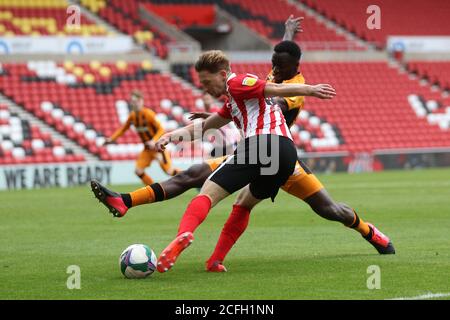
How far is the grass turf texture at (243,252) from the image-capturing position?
Result: 26.6 feet

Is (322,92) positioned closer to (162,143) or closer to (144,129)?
(162,143)

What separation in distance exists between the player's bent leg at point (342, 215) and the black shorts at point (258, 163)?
4.09 feet

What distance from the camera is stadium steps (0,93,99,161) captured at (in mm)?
30667

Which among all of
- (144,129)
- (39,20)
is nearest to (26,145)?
(39,20)

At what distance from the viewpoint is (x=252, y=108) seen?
8875 mm

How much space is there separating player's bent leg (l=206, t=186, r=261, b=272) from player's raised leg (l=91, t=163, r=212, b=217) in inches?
29.1

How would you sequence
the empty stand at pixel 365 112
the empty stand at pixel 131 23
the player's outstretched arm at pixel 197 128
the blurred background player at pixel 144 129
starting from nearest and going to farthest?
the player's outstretched arm at pixel 197 128 < the blurred background player at pixel 144 129 < the empty stand at pixel 365 112 < the empty stand at pixel 131 23

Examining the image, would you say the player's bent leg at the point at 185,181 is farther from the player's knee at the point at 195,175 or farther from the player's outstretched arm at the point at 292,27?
the player's outstretched arm at the point at 292,27

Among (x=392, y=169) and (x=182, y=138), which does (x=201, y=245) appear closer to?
(x=182, y=138)

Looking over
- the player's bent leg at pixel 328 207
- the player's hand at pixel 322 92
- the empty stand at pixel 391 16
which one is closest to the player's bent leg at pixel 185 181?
the player's bent leg at pixel 328 207

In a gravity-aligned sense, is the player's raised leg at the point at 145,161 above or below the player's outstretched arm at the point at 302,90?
below

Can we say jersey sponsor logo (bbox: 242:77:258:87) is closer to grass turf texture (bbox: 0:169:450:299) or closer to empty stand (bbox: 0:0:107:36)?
grass turf texture (bbox: 0:169:450:299)
